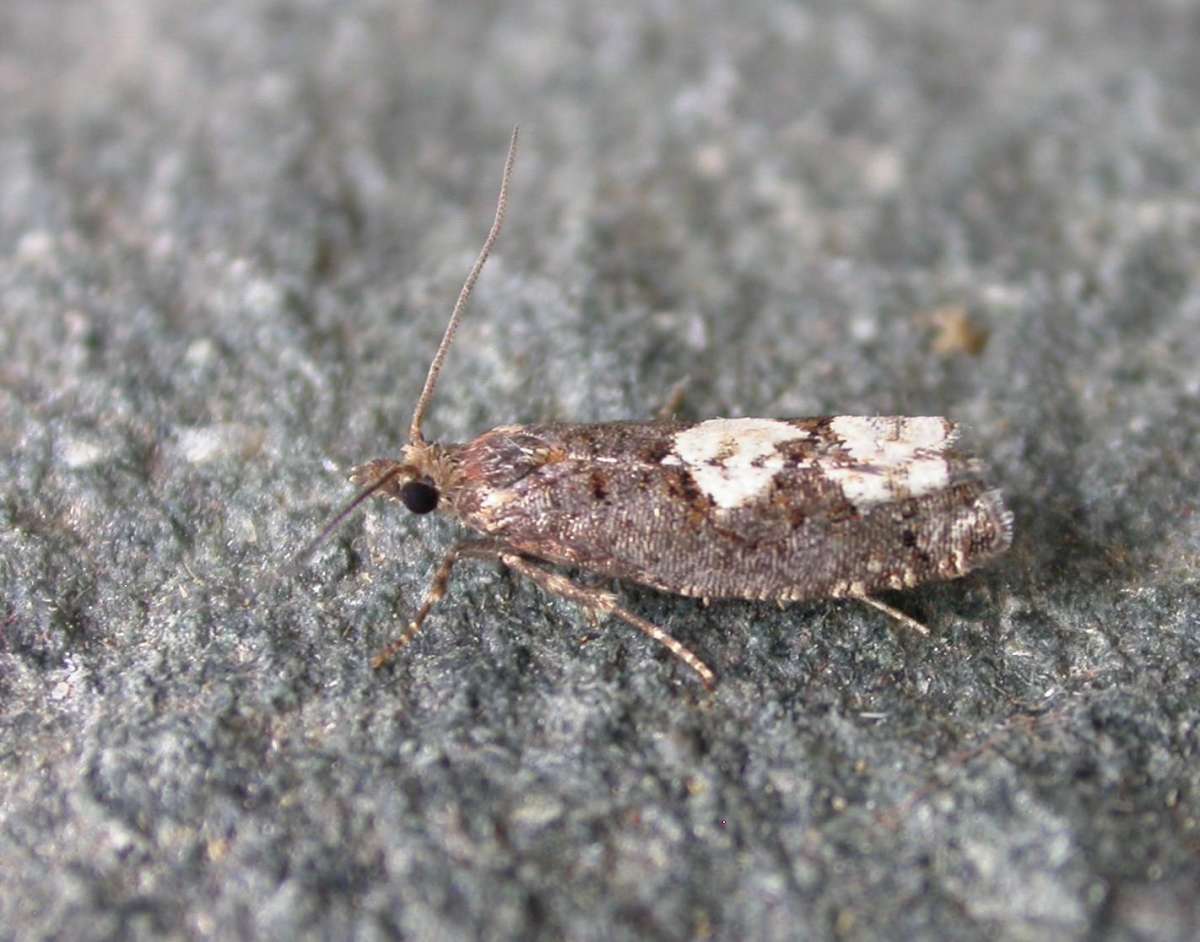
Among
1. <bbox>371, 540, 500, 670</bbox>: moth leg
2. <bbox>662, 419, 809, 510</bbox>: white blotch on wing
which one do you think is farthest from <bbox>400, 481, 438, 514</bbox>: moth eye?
<bbox>662, 419, 809, 510</bbox>: white blotch on wing

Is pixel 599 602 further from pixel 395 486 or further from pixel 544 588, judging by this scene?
pixel 395 486

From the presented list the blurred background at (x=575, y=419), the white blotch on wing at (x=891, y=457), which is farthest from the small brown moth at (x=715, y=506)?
the blurred background at (x=575, y=419)

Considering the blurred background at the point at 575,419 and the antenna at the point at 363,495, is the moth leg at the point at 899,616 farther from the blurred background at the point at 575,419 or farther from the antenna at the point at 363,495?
the antenna at the point at 363,495

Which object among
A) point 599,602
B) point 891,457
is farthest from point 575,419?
point 891,457

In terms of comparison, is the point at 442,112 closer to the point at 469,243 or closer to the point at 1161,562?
the point at 469,243

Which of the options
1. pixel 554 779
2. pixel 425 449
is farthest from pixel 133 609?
pixel 554 779

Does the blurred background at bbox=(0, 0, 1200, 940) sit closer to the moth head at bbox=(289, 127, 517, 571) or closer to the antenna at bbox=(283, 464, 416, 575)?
the antenna at bbox=(283, 464, 416, 575)
